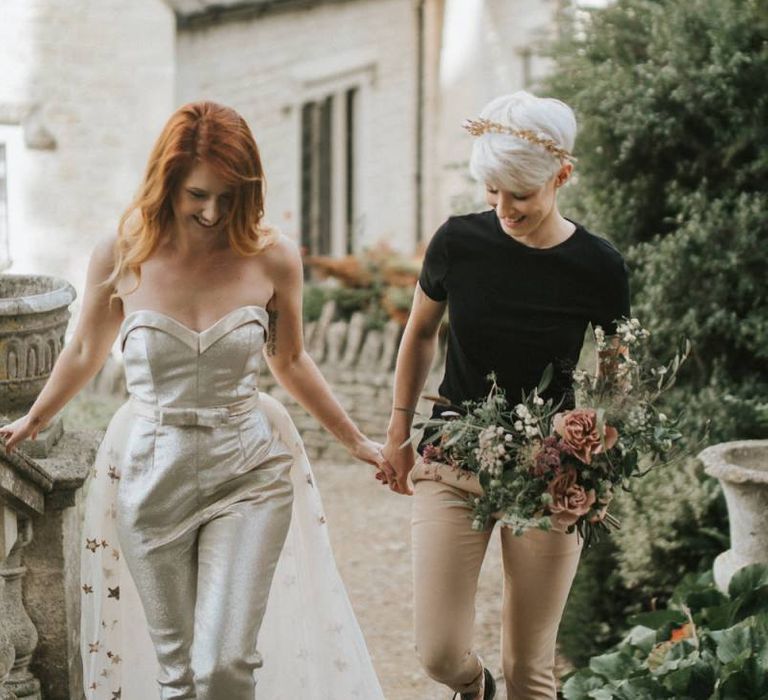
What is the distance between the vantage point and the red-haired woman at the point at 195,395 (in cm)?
423

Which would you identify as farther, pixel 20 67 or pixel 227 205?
pixel 20 67

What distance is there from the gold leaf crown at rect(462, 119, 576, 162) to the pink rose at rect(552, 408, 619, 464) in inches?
28.2

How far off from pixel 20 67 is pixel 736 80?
7.55 m

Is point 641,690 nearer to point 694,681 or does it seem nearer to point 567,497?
point 694,681

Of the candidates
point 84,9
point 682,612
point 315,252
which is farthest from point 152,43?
point 682,612

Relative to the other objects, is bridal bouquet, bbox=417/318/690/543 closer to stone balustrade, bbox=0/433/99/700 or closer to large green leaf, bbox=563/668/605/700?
stone balustrade, bbox=0/433/99/700

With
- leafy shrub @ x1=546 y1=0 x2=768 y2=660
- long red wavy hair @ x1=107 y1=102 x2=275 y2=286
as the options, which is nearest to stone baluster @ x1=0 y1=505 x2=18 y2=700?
long red wavy hair @ x1=107 y1=102 x2=275 y2=286

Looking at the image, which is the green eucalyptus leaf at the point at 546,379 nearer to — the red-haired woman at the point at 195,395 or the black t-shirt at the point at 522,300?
the black t-shirt at the point at 522,300

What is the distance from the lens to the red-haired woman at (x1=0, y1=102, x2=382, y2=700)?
423 centimetres

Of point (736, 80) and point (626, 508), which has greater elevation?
point (736, 80)

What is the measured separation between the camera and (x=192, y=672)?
4.38 m

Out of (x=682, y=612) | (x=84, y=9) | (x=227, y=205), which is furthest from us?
(x=84, y=9)

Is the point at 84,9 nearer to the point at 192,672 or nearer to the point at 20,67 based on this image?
the point at 20,67

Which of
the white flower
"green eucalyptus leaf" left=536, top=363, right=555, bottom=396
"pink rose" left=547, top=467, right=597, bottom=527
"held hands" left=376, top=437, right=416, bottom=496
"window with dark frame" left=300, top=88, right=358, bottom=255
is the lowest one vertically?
"window with dark frame" left=300, top=88, right=358, bottom=255
